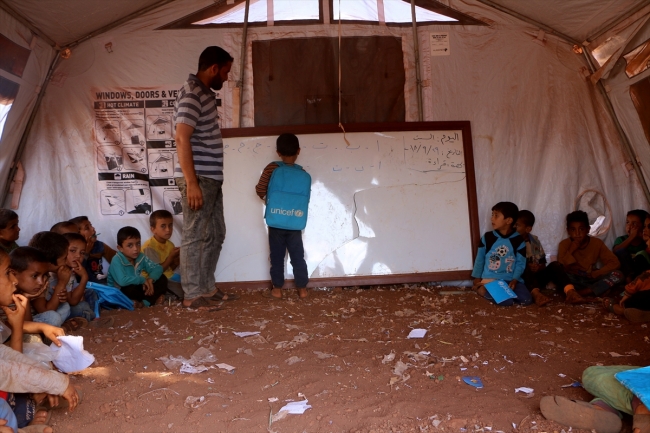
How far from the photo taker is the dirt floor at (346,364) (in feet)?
8.07

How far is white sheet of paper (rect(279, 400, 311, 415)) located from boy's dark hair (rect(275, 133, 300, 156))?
2.75m

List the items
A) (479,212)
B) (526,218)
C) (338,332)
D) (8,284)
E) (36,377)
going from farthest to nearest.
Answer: (479,212), (526,218), (338,332), (8,284), (36,377)

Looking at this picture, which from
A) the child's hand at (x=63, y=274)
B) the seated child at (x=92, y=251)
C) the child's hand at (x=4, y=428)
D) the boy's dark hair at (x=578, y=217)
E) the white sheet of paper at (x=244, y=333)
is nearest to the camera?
the child's hand at (x=4, y=428)

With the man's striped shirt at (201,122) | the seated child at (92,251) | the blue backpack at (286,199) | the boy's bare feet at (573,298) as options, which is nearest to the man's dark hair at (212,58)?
the man's striped shirt at (201,122)

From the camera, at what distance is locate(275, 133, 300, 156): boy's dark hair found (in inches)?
197

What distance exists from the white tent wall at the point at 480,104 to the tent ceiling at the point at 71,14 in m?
0.21

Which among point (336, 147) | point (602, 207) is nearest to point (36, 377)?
point (336, 147)

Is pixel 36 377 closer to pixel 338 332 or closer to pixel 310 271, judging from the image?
pixel 338 332

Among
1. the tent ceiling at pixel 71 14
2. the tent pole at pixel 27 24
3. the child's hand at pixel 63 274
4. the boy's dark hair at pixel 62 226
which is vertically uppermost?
the tent ceiling at pixel 71 14

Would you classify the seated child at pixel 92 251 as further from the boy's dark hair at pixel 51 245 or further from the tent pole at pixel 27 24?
the tent pole at pixel 27 24

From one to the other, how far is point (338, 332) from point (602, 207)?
3.25 metres

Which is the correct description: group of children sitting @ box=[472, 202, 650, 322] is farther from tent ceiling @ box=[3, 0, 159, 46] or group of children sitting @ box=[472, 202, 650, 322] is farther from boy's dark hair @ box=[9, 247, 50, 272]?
tent ceiling @ box=[3, 0, 159, 46]

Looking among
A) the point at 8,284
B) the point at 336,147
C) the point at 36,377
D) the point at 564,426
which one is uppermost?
the point at 336,147

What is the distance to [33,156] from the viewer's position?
5496 millimetres
